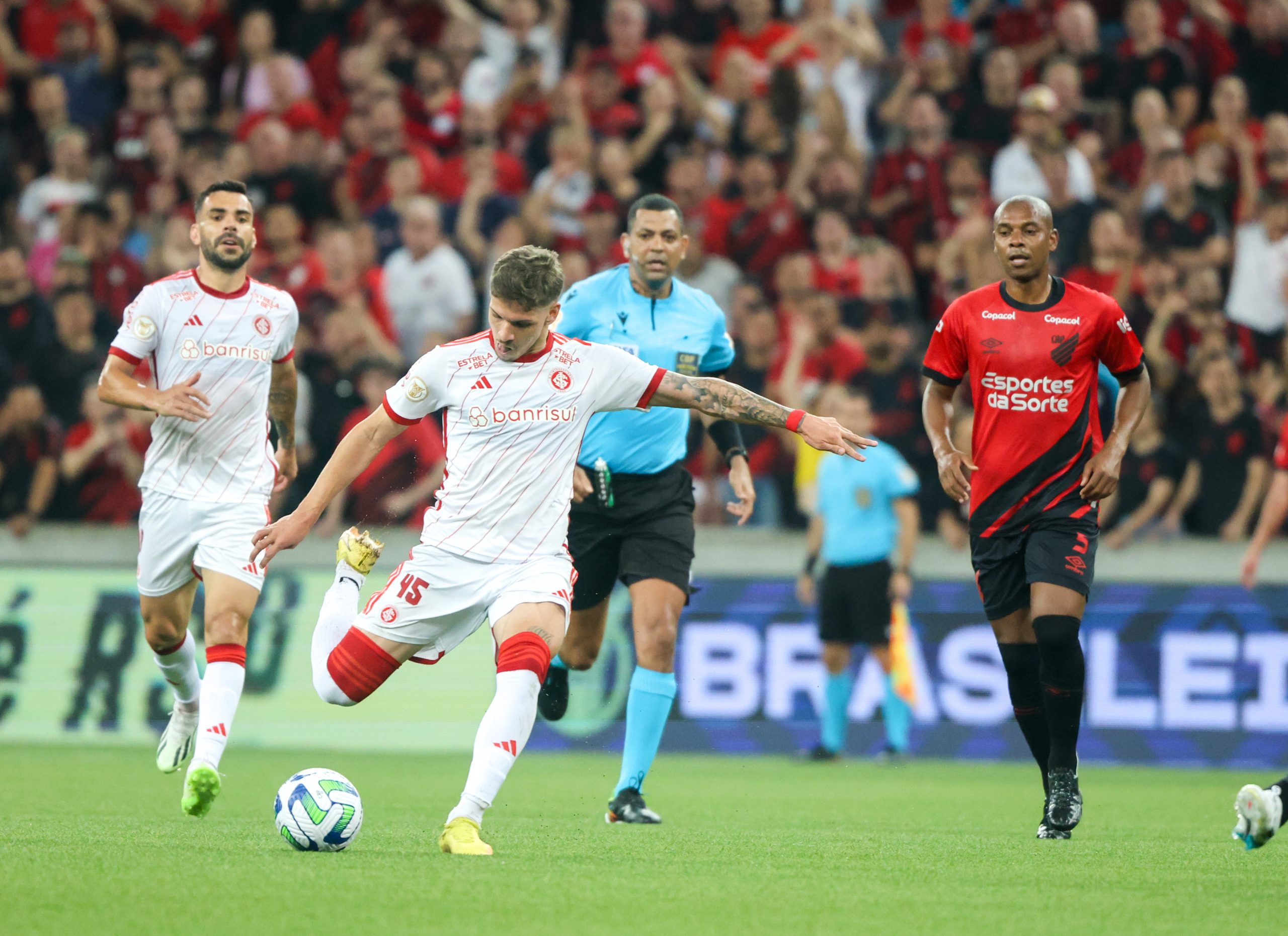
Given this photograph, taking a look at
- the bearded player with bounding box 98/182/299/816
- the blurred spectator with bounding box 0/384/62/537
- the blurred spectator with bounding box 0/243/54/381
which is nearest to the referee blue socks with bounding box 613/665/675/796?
the bearded player with bounding box 98/182/299/816

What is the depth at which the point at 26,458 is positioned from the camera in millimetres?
14875

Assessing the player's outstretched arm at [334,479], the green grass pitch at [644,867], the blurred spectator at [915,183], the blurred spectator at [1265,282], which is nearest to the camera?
the green grass pitch at [644,867]

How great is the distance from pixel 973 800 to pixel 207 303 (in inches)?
207

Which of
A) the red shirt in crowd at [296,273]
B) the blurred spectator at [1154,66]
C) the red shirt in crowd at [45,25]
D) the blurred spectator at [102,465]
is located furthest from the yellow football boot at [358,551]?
the red shirt in crowd at [45,25]

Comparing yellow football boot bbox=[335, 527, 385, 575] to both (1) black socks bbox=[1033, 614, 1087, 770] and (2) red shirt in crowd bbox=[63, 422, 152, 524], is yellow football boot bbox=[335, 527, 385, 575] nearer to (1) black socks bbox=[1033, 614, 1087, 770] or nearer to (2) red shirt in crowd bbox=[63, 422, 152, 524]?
(1) black socks bbox=[1033, 614, 1087, 770]

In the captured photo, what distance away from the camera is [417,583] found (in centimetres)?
728

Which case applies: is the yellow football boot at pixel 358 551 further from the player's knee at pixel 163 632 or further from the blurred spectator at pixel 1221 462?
the blurred spectator at pixel 1221 462

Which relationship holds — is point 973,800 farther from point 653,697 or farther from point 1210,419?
point 1210,419

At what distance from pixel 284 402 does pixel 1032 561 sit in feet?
13.4

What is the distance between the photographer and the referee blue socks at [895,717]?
1409cm

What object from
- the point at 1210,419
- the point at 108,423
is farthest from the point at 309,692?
the point at 1210,419

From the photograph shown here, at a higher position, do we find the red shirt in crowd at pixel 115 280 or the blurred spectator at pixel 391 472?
the red shirt in crowd at pixel 115 280

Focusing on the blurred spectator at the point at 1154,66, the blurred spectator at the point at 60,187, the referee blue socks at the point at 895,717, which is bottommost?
the referee blue socks at the point at 895,717

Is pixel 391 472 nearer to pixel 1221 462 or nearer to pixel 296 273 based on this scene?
pixel 296 273
